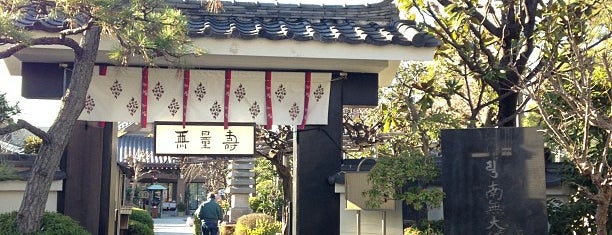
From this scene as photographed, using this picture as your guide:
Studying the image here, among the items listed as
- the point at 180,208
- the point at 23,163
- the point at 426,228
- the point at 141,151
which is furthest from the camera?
the point at 180,208

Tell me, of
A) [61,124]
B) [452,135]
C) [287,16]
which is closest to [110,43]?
[61,124]

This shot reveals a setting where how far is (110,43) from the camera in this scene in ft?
28.1

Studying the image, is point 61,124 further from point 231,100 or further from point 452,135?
point 452,135

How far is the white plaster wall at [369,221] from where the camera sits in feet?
31.9

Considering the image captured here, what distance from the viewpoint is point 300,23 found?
32.5 ft

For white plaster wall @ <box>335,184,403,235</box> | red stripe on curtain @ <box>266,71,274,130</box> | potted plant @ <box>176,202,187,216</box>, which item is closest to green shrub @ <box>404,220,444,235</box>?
white plaster wall @ <box>335,184,403,235</box>

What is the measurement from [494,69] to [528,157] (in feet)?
5.75

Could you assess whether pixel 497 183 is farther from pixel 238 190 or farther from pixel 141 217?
pixel 238 190

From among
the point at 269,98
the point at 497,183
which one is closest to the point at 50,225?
the point at 269,98

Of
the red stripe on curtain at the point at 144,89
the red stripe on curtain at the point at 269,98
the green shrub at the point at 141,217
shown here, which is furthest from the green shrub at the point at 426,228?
the green shrub at the point at 141,217

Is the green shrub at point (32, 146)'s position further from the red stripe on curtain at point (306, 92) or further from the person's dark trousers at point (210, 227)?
the person's dark trousers at point (210, 227)

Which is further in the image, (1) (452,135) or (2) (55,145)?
(1) (452,135)

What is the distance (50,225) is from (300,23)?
14.1ft

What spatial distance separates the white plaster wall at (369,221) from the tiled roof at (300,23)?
86.7 inches
